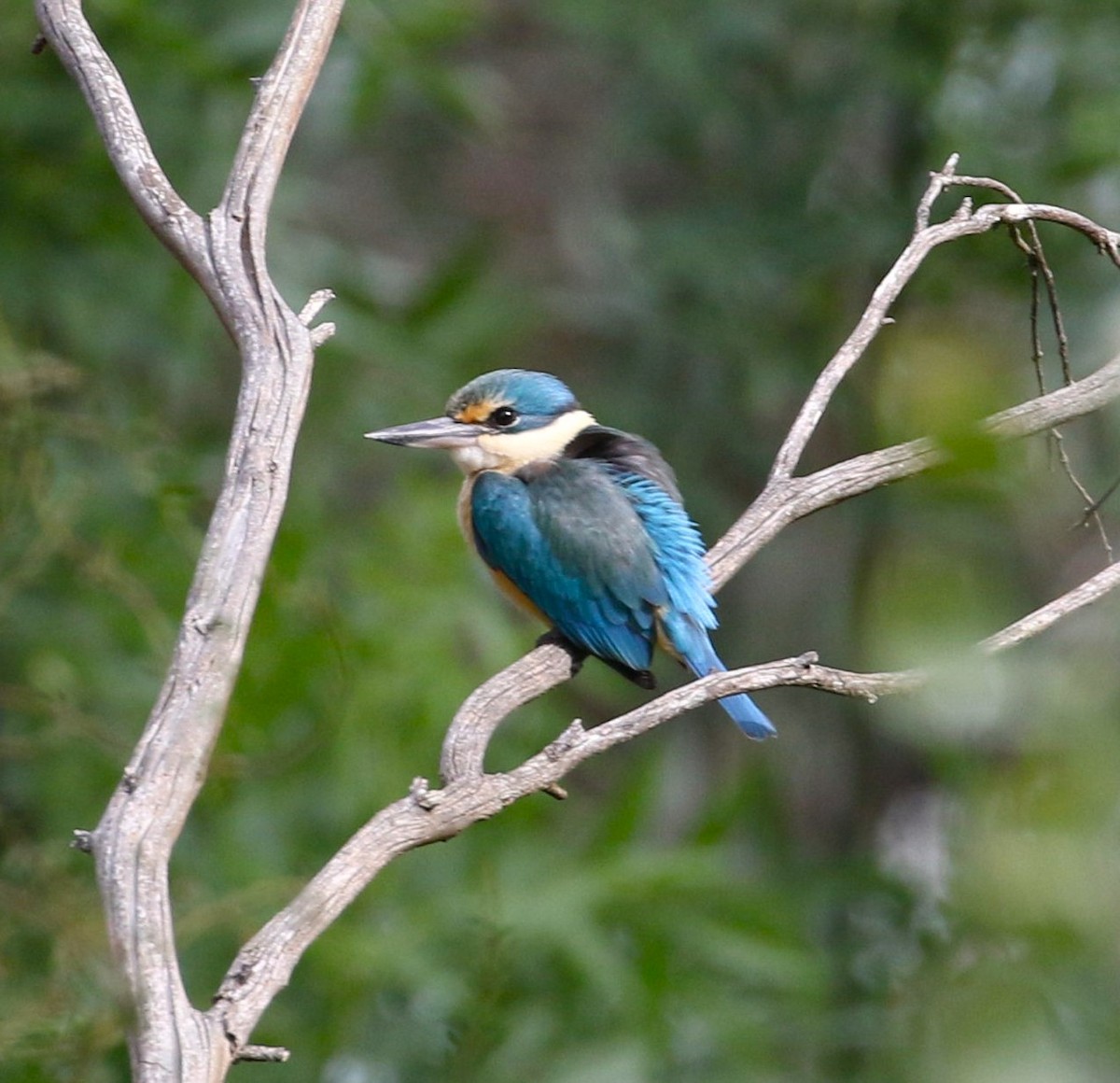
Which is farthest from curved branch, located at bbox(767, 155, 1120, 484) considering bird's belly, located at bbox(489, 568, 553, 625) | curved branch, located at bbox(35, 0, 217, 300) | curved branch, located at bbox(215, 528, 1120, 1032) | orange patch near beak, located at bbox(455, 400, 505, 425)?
orange patch near beak, located at bbox(455, 400, 505, 425)

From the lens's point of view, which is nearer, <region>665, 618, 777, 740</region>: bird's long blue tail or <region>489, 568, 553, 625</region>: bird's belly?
<region>665, 618, 777, 740</region>: bird's long blue tail

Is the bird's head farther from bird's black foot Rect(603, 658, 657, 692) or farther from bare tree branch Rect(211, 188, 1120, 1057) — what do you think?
bare tree branch Rect(211, 188, 1120, 1057)

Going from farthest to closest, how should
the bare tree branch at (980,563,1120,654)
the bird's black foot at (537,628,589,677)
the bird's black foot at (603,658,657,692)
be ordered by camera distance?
1. the bird's black foot at (603,658,657,692)
2. the bird's black foot at (537,628,589,677)
3. the bare tree branch at (980,563,1120,654)

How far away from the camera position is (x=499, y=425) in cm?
349

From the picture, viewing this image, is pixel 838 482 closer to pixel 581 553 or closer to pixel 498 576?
pixel 581 553

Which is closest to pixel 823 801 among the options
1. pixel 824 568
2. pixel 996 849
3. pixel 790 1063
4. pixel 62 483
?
pixel 824 568

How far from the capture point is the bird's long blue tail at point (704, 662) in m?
3.10

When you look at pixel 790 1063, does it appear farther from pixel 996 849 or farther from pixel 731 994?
pixel 996 849

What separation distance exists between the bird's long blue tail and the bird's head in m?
0.53

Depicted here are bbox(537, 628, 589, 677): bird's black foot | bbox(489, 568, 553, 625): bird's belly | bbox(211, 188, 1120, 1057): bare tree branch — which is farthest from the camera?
bbox(489, 568, 553, 625): bird's belly

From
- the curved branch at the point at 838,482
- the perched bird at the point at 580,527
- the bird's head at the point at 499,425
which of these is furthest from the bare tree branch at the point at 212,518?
the bird's head at the point at 499,425

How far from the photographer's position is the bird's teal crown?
347 cm

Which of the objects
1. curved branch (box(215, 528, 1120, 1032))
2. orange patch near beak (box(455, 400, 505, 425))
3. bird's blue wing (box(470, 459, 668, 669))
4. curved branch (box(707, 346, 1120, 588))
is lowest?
curved branch (box(215, 528, 1120, 1032))

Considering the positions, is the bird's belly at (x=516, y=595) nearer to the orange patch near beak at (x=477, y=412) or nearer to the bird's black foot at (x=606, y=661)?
the bird's black foot at (x=606, y=661)
